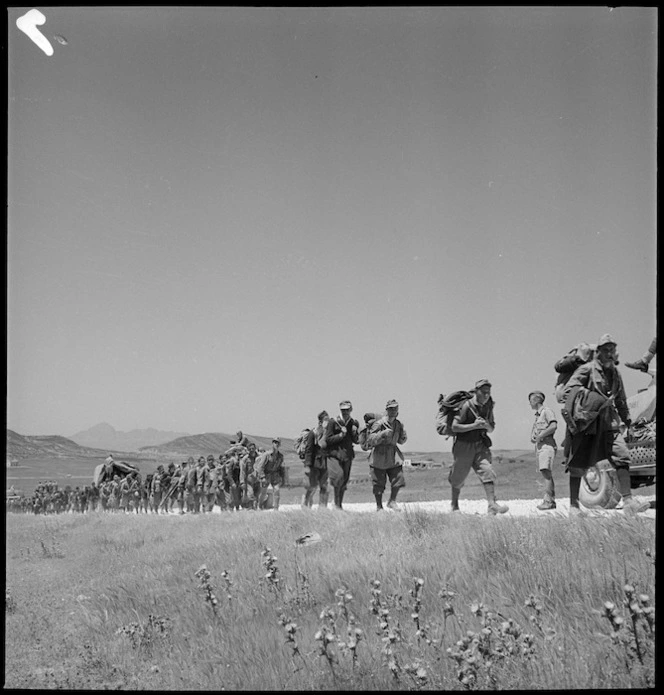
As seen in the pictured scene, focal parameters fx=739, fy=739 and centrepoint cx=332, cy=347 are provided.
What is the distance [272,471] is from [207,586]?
11.2 ft

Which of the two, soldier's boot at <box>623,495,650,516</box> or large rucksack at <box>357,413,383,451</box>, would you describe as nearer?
soldier's boot at <box>623,495,650,516</box>

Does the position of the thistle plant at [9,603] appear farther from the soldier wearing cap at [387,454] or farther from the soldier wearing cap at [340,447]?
the soldier wearing cap at [387,454]

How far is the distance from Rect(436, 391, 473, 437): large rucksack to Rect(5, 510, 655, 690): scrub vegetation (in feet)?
2.93

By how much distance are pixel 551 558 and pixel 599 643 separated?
0.98 meters

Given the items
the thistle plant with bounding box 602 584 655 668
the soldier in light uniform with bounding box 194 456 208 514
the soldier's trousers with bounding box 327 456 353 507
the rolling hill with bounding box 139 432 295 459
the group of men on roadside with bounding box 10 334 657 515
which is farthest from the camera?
the soldier in light uniform with bounding box 194 456 208 514

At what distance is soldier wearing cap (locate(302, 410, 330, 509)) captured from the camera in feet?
28.3

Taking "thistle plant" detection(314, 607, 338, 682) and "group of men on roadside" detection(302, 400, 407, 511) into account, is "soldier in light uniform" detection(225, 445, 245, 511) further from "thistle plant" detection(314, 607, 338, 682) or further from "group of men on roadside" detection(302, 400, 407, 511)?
"thistle plant" detection(314, 607, 338, 682)

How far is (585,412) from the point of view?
23.0 feet

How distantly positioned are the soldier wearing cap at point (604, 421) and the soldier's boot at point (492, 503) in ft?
2.10

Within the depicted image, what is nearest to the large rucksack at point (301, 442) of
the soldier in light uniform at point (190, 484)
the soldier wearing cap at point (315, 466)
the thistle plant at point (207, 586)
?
the soldier wearing cap at point (315, 466)

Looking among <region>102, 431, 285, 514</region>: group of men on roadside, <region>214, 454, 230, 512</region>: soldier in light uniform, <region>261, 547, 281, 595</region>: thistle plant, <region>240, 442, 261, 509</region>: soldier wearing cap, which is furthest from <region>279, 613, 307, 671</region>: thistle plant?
<region>214, 454, 230, 512</region>: soldier in light uniform

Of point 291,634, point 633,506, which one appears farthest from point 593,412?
point 291,634

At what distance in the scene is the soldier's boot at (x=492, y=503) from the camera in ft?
23.6

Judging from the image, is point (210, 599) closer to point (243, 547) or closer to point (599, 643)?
point (243, 547)
